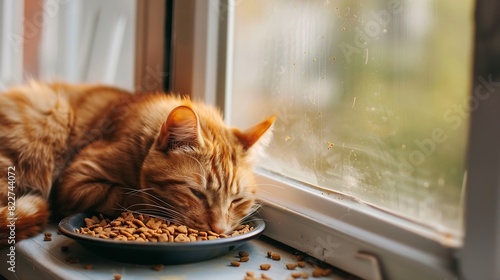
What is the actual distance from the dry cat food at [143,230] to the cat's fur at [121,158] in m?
0.03

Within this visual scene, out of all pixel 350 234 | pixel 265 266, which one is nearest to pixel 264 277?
pixel 265 266

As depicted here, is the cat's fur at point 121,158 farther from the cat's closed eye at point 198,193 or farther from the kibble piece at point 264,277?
the kibble piece at point 264,277

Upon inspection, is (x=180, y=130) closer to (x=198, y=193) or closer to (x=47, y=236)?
(x=198, y=193)

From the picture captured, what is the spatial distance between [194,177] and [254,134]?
197 mm

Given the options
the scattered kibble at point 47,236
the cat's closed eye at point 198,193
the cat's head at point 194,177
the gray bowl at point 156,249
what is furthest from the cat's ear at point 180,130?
the scattered kibble at point 47,236

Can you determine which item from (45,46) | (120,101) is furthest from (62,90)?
(45,46)

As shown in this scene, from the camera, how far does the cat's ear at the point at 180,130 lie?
134 cm

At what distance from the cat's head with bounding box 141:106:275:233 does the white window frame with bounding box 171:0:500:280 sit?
12 cm

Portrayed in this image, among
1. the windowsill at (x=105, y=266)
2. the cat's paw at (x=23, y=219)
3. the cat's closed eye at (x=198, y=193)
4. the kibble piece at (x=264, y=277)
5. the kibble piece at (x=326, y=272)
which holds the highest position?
the cat's closed eye at (x=198, y=193)

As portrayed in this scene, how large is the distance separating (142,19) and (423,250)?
1.22 meters

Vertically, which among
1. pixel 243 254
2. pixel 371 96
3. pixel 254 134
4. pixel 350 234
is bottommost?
pixel 243 254

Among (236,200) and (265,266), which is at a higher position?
(236,200)

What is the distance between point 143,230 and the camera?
132cm

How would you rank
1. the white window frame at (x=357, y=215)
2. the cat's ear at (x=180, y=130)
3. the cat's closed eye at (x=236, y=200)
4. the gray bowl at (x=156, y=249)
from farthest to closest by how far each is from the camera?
the cat's closed eye at (x=236, y=200) < the cat's ear at (x=180, y=130) < the gray bowl at (x=156, y=249) < the white window frame at (x=357, y=215)
